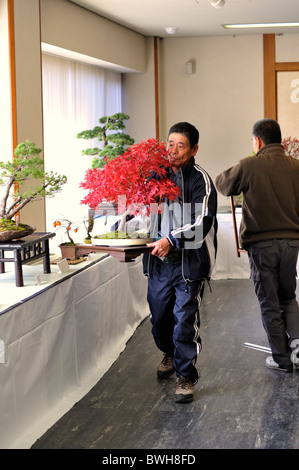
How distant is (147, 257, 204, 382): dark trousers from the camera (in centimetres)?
289

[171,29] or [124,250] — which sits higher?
[171,29]

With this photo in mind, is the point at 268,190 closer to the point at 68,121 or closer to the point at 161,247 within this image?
the point at 161,247

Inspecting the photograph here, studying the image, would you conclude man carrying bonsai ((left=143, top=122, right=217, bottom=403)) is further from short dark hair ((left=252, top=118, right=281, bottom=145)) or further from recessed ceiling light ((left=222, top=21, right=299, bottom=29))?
recessed ceiling light ((left=222, top=21, right=299, bottom=29))

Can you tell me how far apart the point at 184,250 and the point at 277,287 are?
779 mm

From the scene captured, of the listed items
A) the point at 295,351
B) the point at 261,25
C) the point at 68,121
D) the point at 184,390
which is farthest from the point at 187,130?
the point at 261,25

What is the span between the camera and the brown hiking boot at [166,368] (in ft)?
10.8

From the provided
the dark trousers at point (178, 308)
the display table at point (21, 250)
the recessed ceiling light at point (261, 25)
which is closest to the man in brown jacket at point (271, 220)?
the dark trousers at point (178, 308)

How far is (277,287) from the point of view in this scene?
11.1 feet

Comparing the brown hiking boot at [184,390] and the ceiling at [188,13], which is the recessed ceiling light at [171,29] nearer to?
the ceiling at [188,13]

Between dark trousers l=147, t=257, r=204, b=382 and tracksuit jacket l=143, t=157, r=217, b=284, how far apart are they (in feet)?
0.26

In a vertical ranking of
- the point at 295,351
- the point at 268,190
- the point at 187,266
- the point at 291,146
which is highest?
the point at 291,146

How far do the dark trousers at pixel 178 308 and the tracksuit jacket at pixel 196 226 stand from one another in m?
0.08
